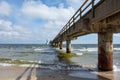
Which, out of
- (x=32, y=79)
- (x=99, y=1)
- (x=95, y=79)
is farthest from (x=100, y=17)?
(x=32, y=79)

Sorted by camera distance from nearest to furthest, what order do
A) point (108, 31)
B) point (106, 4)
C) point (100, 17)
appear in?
point (106, 4) < point (100, 17) < point (108, 31)

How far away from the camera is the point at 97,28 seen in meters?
15.2

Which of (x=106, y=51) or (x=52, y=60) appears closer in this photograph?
(x=106, y=51)

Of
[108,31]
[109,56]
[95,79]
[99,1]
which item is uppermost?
[99,1]

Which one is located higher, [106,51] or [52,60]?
[106,51]

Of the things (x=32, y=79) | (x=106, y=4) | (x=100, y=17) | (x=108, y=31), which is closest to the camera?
(x=106, y=4)

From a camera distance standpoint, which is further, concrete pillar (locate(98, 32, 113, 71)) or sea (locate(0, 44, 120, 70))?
sea (locate(0, 44, 120, 70))

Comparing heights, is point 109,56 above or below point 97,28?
below

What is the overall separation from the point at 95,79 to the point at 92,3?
3.72 metres

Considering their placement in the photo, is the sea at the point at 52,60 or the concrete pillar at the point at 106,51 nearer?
the concrete pillar at the point at 106,51

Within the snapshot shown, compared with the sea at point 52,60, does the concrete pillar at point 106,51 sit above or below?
above

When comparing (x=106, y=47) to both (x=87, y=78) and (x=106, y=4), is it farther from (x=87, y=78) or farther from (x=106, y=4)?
(x=106, y=4)

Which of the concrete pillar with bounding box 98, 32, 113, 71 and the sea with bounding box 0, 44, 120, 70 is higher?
the concrete pillar with bounding box 98, 32, 113, 71

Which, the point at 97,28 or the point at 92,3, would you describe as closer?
the point at 92,3
